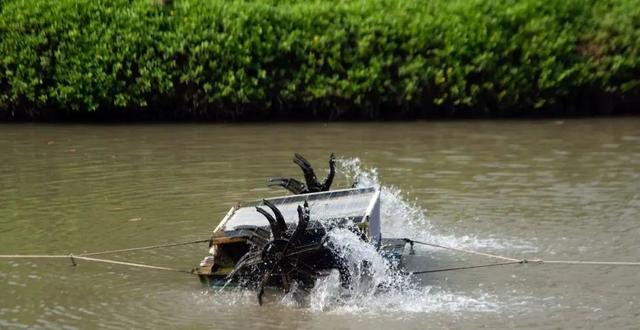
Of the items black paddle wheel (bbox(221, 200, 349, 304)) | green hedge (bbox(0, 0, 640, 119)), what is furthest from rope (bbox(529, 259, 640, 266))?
green hedge (bbox(0, 0, 640, 119))

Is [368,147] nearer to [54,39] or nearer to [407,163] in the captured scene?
[407,163]

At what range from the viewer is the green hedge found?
16031mm

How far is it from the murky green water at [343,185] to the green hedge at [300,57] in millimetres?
532

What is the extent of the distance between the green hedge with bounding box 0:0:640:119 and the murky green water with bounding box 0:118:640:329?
0.53 metres

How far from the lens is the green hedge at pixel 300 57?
52.6 ft

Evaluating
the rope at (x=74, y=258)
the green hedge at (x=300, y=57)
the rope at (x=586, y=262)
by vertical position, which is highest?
the green hedge at (x=300, y=57)

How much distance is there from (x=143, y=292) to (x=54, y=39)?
908 centimetres

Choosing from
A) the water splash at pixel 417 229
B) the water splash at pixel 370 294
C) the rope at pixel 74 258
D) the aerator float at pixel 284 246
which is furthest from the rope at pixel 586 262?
the rope at pixel 74 258

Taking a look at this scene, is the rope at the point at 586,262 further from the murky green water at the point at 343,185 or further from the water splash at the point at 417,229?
the water splash at the point at 417,229

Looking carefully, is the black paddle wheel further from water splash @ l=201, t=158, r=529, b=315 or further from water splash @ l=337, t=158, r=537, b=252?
water splash @ l=337, t=158, r=537, b=252

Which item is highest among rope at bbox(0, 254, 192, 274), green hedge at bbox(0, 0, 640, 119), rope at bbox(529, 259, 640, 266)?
green hedge at bbox(0, 0, 640, 119)

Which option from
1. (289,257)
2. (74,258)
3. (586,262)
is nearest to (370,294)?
(289,257)

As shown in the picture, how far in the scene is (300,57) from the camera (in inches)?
635

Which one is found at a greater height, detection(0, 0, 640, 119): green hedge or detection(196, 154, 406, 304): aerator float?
detection(0, 0, 640, 119): green hedge
